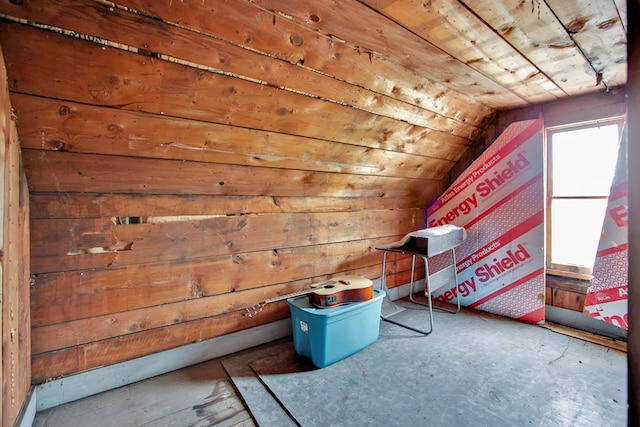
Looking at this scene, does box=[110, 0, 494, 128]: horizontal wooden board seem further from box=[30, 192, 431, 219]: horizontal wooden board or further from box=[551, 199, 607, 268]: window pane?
box=[551, 199, 607, 268]: window pane

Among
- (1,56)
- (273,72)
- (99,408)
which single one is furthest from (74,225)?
(273,72)

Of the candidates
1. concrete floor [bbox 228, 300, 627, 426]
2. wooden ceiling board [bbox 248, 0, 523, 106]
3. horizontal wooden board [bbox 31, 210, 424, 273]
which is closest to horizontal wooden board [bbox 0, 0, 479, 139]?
wooden ceiling board [bbox 248, 0, 523, 106]

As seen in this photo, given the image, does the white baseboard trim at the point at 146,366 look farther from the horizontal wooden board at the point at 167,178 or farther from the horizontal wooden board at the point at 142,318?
the horizontal wooden board at the point at 167,178

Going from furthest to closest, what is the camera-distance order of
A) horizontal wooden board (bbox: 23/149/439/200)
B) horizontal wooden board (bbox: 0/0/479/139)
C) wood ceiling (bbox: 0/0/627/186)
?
horizontal wooden board (bbox: 23/149/439/200)
wood ceiling (bbox: 0/0/627/186)
horizontal wooden board (bbox: 0/0/479/139)

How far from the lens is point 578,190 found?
249cm

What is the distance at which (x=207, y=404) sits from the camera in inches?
63.1

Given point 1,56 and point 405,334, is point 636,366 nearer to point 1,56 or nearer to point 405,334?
point 405,334

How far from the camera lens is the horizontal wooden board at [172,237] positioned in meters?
1.54

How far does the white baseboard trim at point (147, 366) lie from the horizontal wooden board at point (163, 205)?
0.84 metres

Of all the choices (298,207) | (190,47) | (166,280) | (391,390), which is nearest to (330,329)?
(391,390)

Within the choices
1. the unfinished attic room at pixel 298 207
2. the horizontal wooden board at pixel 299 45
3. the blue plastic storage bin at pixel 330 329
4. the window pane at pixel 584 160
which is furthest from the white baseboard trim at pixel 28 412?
the window pane at pixel 584 160

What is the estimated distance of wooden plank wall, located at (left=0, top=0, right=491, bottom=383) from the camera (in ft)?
3.86

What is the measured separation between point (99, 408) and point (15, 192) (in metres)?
1.12

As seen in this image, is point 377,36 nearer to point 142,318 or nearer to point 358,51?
point 358,51
